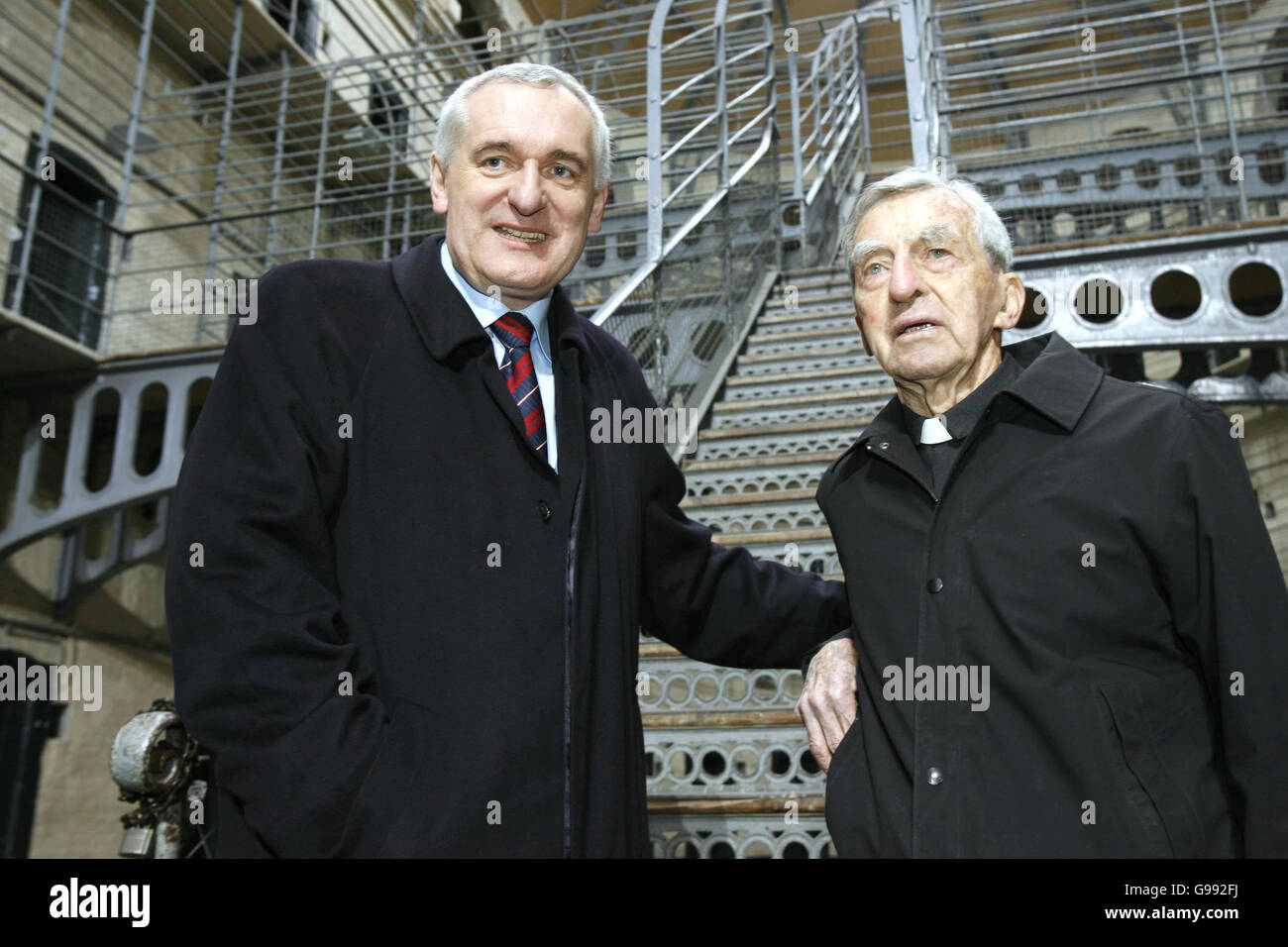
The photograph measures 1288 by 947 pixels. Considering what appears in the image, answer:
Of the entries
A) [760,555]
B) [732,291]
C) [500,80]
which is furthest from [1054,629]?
[732,291]

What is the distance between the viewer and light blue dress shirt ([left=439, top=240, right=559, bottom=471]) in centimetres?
150

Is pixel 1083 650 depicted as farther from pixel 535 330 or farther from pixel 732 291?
pixel 732 291

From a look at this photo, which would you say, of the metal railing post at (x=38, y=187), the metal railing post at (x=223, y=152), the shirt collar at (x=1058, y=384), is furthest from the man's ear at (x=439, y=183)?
the metal railing post at (x=223, y=152)

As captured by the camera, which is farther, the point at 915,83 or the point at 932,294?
the point at 915,83

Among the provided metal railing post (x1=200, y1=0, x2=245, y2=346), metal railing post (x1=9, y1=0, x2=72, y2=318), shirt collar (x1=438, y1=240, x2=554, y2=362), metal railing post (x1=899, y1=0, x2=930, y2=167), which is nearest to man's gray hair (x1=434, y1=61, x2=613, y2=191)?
shirt collar (x1=438, y1=240, x2=554, y2=362)

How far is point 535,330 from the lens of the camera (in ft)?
5.14

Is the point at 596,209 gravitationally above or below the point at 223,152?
below

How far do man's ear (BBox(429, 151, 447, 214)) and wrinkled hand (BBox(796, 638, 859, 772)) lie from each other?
3.17ft

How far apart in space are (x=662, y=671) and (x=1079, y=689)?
1.84 meters

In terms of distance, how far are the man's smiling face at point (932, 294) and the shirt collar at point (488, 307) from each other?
53 cm

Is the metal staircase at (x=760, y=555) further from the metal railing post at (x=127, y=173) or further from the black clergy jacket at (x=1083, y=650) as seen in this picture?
the metal railing post at (x=127, y=173)

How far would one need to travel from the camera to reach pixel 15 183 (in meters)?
5.54

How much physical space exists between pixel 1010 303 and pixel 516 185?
83 centimetres
